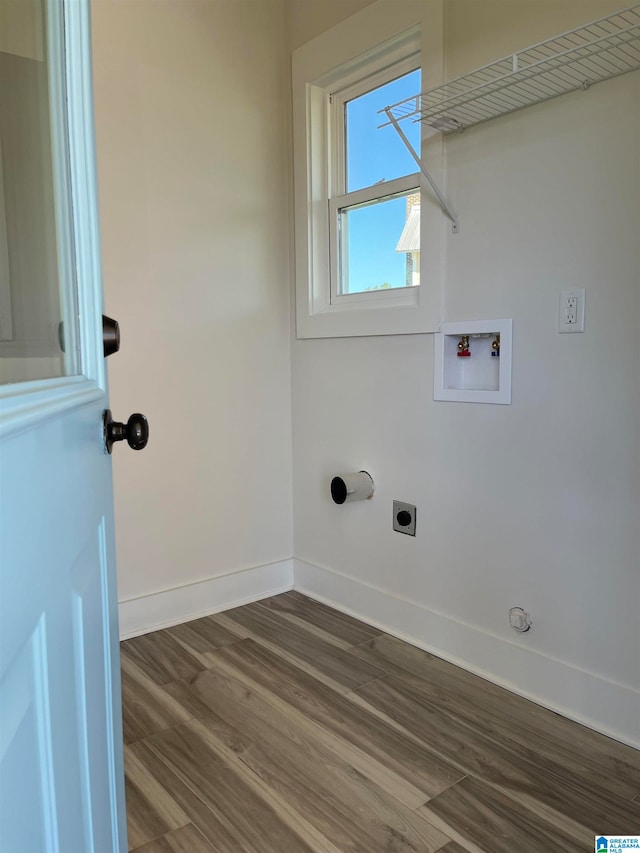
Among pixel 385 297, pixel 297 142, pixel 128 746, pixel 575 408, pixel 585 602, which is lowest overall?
pixel 128 746

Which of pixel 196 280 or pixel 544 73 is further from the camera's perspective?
pixel 196 280

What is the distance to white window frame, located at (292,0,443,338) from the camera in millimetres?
2002

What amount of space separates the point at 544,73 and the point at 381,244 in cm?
85

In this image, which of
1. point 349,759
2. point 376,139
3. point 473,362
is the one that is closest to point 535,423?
point 473,362

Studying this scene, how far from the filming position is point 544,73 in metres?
1.54

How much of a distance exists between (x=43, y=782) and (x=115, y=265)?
192 cm

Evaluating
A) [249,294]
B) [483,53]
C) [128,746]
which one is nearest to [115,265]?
[249,294]

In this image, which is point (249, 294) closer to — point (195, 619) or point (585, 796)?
point (195, 619)

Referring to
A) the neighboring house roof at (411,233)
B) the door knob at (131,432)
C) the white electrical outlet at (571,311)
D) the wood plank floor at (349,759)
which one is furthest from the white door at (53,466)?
the neighboring house roof at (411,233)

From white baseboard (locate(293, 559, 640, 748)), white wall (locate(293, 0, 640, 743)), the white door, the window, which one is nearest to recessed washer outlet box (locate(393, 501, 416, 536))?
white wall (locate(293, 0, 640, 743))

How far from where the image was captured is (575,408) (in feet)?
5.47

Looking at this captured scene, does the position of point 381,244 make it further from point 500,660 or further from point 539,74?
point 500,660

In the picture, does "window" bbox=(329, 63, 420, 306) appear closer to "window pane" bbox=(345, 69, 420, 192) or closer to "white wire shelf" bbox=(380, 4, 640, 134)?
"window pane" bbox=(345, 69, 420, 192)

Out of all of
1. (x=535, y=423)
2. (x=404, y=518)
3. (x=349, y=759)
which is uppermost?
(x=535, y=423)
